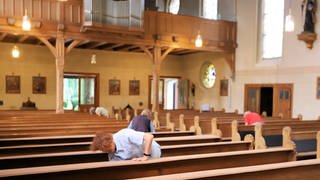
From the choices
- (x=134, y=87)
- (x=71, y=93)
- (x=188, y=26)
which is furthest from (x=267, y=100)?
(x=71, y=93)

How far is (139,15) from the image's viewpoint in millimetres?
11758

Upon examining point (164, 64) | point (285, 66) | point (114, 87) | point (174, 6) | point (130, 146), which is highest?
point (174, 6)

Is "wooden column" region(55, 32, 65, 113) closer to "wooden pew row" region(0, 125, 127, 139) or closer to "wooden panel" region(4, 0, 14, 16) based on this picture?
"wooden panel" region(4, 0, 14, 16)

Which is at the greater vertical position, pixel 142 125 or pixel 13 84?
pixel 13 84

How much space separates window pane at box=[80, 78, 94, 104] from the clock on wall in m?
5.49

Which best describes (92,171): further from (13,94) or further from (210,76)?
(210,76)

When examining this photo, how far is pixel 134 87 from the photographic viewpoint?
16.0 metres

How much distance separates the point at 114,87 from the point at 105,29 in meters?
4.69

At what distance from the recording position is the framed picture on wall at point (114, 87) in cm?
1542

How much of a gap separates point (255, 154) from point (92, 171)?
1841 millimetres

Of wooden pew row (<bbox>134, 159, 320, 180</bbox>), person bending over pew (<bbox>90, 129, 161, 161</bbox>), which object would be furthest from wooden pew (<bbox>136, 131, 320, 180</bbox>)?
person bending over pew (<bbox>90, 129, 161, 161</bbox>)

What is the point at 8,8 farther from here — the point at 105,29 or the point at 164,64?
the point at 164,64

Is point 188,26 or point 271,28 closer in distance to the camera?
point 271,28

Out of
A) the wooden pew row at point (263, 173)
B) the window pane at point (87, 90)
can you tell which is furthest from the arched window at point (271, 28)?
the wooden pew row at point (263, 173)
